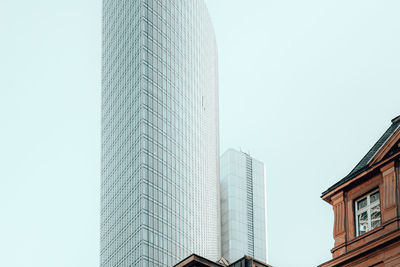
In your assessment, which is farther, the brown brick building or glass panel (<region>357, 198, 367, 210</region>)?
glass panel (<region>357, 198, 367, 210</region>)

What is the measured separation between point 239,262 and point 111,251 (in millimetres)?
145925

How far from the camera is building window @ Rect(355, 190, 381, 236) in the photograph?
104ft

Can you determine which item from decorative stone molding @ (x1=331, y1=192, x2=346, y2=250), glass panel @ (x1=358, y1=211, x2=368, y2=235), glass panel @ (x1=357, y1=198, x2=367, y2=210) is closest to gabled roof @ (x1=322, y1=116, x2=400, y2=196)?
decorative stone molding @ (x1=331, y1=192, x2=346, y2=250)

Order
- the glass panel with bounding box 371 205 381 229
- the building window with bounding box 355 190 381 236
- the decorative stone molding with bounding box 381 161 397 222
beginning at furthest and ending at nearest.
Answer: the building window with bounding box 355 190 381 236
the glass panel with bounding box 371 205 381 229
the decorative stone molding with bounding box 381 161 397 222

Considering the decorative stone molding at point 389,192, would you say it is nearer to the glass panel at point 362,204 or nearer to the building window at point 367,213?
the building window at point 367,213

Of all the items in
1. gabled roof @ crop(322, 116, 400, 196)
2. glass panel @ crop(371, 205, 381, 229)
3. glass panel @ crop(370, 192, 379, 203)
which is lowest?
glass panel @ crop(371, 205, 381, 229)

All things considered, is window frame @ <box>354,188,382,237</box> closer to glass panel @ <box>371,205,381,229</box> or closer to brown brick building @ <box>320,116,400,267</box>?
brown brick building @ <box>320,116,400,267</box>

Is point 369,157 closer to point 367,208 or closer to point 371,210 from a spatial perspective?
point 367,208

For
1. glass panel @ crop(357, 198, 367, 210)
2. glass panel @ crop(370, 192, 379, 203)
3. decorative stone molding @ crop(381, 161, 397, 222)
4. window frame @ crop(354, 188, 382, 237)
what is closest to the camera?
decorative stone molding @ crop(381, 161, 397, 222)

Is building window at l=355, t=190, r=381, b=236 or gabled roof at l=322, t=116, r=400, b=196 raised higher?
gabled roof at l=322, t=116, r=400, b=196

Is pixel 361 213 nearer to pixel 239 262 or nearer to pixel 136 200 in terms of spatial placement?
pixel 239 262

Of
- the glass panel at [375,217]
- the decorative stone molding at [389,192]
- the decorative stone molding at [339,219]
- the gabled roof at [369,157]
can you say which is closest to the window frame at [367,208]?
the glass panel at [375,217]

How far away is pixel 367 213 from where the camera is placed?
105 feet

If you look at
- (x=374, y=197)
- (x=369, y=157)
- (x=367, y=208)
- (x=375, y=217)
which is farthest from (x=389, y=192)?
(x=369, y=157)
